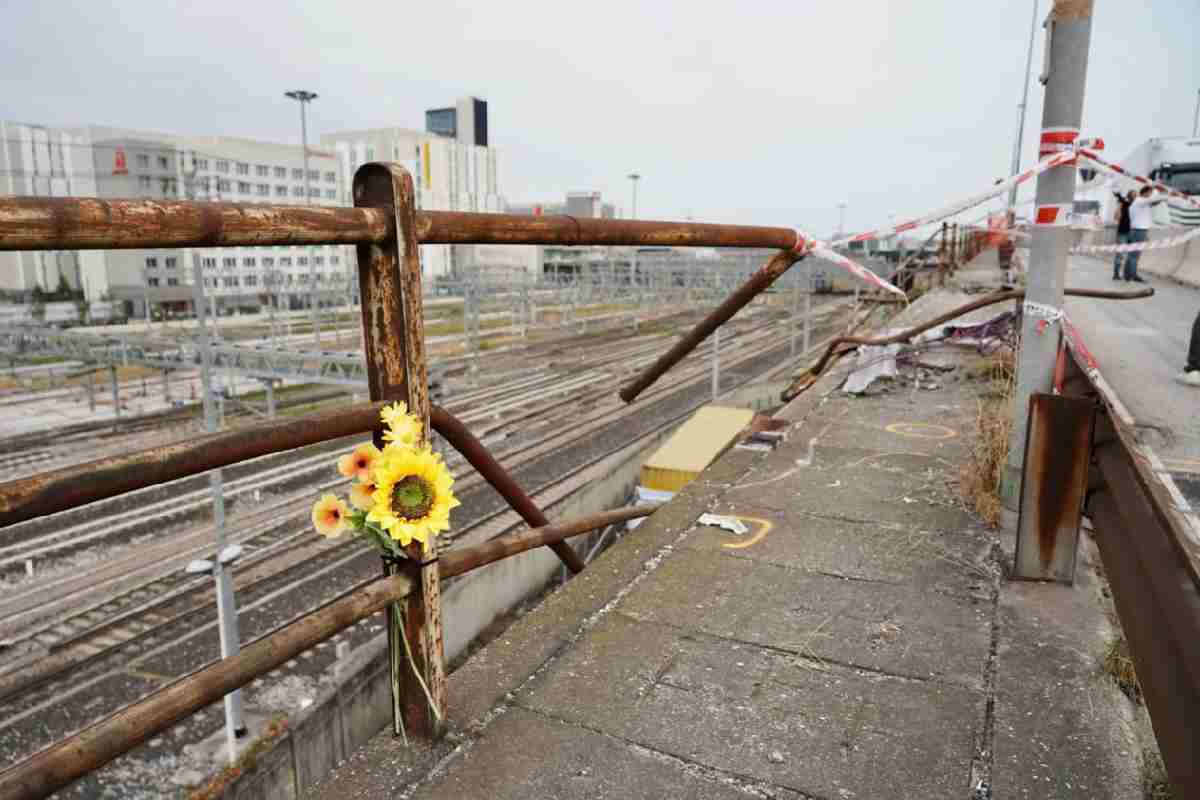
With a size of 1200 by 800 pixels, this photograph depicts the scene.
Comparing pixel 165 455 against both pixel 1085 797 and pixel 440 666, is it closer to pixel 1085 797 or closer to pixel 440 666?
pixel 440 666

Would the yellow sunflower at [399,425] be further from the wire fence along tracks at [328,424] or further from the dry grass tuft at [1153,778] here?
the dry grass tuft at [1153,778]

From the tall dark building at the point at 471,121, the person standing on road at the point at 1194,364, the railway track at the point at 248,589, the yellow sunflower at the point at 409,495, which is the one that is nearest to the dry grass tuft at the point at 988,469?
the yellow sunflower at the point at 409,495

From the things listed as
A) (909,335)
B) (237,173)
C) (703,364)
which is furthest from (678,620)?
(237,173)

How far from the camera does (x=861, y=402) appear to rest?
7324 mm

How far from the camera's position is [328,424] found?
185 cm

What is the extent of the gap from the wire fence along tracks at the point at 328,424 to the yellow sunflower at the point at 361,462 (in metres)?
0.06

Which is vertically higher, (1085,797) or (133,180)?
(133,180)

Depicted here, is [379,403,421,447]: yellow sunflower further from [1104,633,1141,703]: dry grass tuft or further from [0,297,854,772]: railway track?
[0,297,854,772]: railway track

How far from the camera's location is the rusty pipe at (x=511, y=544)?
2201mm

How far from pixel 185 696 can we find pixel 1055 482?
3.11 metres

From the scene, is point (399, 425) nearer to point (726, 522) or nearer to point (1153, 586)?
point (1153, 586)

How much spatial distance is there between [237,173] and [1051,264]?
6436 centimetres

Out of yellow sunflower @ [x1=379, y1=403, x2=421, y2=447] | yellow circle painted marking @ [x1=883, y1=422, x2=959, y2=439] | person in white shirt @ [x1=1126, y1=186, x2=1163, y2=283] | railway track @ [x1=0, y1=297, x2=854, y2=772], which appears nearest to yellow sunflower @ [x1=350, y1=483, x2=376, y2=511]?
yellow sunflower @ [x1=379, y1=403, x2=421, y2=447]

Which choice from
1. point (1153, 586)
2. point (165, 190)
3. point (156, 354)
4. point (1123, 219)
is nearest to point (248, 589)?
point (156, 354)
